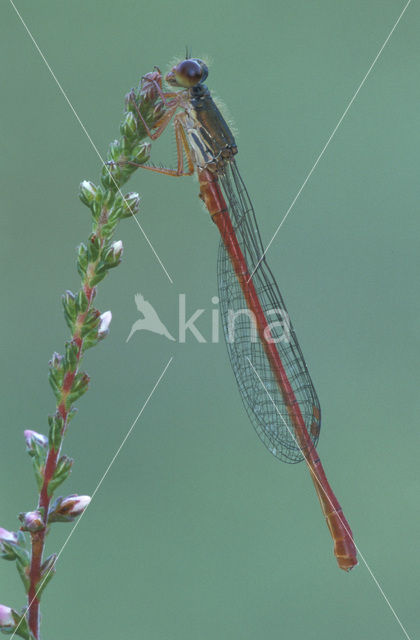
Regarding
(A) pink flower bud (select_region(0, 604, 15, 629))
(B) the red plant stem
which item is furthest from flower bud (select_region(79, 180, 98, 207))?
(A) pink flower bud (select_region(0, 604, 15, 629))

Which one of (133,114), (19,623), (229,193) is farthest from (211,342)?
(19,623)

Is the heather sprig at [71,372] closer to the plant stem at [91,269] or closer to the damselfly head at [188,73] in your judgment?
the plant stem at [91,269]

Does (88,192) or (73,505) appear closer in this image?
(73,505)

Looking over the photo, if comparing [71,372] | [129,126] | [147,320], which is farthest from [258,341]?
[71,372]

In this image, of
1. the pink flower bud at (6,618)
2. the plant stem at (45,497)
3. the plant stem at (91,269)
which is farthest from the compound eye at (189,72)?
the pink flower bud at (6,618)

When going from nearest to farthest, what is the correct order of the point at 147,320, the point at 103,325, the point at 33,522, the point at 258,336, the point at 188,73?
1. the point at 33,522
2. the point at 103,325
3. the point at 188,73
4. the point at 258,336
5. the point at 147,320

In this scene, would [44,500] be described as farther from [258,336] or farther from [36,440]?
[258,336]
